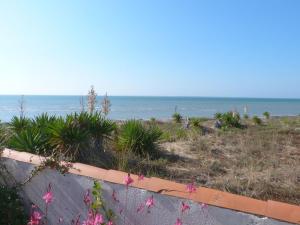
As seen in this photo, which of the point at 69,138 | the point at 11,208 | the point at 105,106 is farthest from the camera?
the point at 105,106

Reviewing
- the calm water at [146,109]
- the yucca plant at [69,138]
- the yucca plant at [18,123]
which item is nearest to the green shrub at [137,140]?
the yucca plant at [69,138]

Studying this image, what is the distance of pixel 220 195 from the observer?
10.7 feet

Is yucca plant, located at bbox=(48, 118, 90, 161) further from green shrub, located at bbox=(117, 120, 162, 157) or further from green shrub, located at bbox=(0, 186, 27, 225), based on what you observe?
green shrub, located at bbox=(0, 186, 27, 225)

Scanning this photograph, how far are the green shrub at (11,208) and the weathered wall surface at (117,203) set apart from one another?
0.45 feet

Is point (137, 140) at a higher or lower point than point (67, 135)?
lower

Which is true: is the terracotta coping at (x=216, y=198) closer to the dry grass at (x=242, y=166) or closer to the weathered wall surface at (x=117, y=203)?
the weathered wall surface at (x=117, y=203)

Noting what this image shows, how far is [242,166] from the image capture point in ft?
26.9

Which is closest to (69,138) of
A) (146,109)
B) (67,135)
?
(67,135)

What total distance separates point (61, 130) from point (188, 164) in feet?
8.41

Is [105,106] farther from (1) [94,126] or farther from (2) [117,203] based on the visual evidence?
(2) [117,203]

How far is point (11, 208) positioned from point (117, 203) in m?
1.20

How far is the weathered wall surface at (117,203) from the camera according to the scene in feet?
10.4

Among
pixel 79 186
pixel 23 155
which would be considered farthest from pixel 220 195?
pixel 23 155

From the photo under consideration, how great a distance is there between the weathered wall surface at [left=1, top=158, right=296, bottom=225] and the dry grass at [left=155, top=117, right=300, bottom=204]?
268cm
